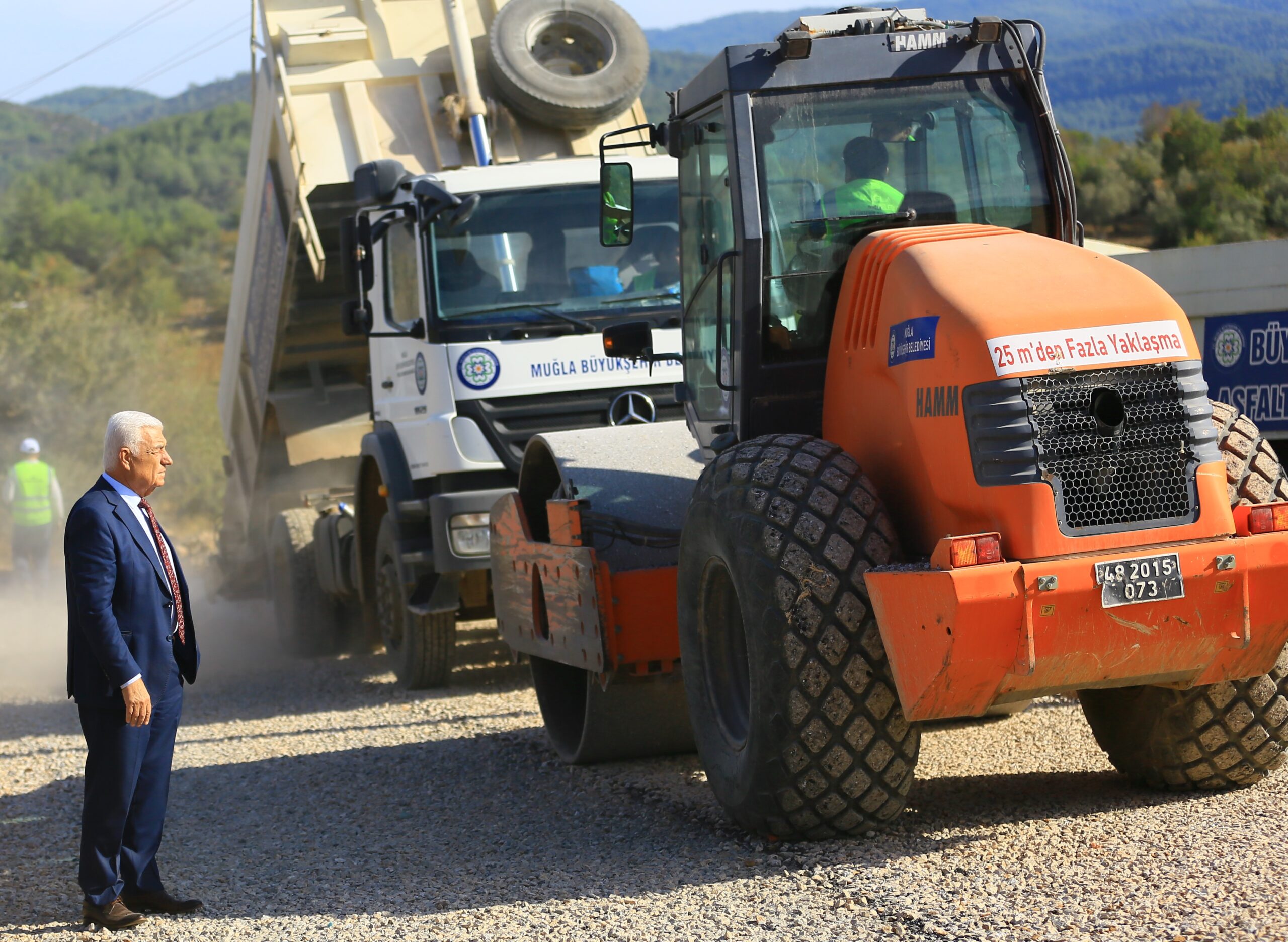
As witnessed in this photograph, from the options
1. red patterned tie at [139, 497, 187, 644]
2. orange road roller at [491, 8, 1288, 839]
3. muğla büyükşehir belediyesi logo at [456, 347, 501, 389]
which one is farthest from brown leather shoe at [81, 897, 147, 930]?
muğla büyükşehir belediyesi logo at [456, 347, 501, 389]

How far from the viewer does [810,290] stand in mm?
5414

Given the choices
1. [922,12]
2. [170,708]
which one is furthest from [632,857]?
[922,12]

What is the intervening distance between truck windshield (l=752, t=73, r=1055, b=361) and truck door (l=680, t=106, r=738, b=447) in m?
0.20

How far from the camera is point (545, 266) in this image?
28.7ft

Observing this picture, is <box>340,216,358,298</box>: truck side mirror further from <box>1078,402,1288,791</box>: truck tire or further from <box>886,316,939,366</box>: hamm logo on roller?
<box>1078,402,1288,791</box>: truck tire

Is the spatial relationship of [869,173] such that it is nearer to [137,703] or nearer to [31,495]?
[137,703]

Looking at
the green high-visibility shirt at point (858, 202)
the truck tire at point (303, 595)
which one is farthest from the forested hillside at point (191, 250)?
the truck tire at point (303, 595)

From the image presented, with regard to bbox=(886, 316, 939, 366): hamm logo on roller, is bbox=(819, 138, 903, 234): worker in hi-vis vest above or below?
above

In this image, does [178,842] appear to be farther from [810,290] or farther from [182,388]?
[182,388]

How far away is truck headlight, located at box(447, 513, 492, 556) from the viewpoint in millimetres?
8656

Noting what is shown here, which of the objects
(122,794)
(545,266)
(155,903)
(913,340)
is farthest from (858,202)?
(545,266)

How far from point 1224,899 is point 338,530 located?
7.82 metres

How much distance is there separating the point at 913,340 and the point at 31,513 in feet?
45.7

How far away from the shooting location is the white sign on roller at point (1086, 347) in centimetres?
436
